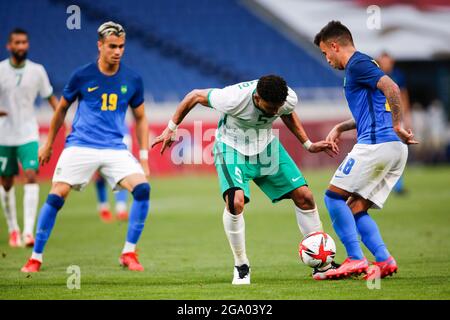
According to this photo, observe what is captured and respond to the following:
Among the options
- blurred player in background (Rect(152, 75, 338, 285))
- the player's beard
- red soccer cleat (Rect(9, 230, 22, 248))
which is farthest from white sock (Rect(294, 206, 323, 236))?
the player's beard

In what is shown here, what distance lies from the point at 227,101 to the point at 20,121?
5.02 metres

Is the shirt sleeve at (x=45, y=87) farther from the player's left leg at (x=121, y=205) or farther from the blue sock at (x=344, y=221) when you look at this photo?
the blue sock at (x=344, y=221)

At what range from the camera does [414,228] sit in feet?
44.1

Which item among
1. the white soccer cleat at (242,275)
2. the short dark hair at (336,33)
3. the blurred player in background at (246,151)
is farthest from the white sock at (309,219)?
the short dark hair at (336,33)

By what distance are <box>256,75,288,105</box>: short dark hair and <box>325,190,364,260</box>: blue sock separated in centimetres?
118

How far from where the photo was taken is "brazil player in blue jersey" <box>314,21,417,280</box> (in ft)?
26.6

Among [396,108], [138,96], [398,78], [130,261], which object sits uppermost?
[398,78]

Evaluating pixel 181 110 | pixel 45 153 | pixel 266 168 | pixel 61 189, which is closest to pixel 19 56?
pixel 45 153

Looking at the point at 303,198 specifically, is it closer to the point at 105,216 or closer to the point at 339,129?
the point at 339,129

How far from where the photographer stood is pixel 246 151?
841 centimetres

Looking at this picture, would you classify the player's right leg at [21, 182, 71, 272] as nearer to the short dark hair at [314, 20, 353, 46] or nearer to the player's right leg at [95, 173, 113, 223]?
the short dark hair at [314, 20, 353, 46]

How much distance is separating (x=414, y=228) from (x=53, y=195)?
6490 millimetres
